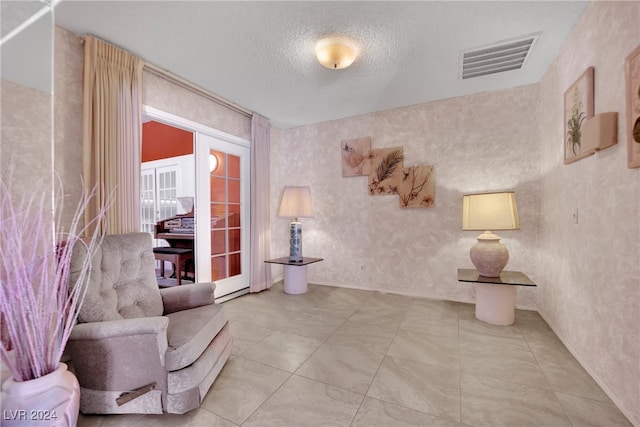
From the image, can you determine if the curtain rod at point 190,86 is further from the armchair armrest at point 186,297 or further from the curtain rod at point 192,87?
the armchair armrest at point 186,297

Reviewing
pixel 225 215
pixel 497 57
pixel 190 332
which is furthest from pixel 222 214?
pixel 497 57

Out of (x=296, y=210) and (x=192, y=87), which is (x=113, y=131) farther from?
(x=296, y=210)

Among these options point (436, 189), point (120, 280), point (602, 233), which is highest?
point (436, 189)

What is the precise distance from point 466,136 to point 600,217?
178 cm

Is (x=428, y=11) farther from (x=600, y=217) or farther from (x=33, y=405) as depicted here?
(x=33, y=405)

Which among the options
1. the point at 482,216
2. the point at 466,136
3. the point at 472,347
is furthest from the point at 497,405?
the point at 466,136

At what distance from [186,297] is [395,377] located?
1592 mm

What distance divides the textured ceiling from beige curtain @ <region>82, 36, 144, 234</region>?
0.56 ft

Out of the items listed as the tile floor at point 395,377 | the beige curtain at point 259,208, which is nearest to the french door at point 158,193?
the beige curtain at point 259,208

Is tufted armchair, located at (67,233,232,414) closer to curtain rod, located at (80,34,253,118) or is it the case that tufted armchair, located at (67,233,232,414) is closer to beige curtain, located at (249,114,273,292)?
curtain rod, located at (80,34,253,118)

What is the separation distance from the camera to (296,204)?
12.1 feet

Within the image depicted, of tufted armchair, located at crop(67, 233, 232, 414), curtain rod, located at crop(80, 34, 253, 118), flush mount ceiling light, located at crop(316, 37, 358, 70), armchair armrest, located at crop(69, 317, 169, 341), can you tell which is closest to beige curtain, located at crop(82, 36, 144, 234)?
curtain rod, located at crop(80, 34, 253, 118)

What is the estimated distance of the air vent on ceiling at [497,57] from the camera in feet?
7.11

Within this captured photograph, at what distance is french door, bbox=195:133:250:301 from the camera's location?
312cm
